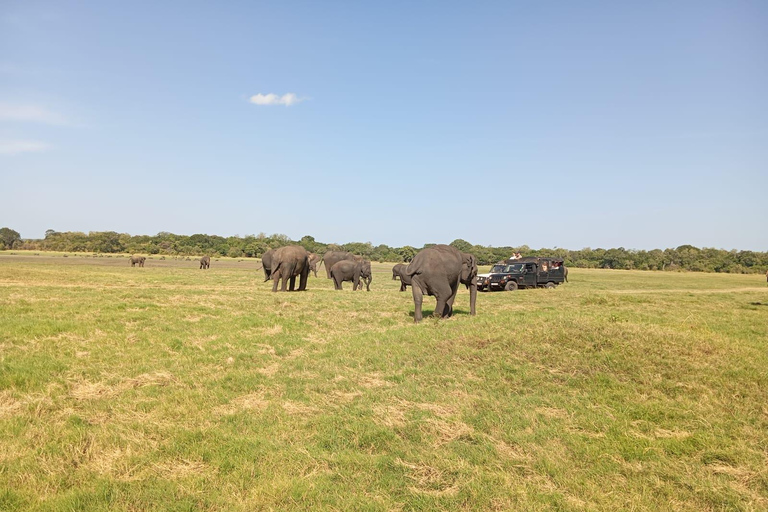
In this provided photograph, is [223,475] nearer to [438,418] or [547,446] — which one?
[438,418]

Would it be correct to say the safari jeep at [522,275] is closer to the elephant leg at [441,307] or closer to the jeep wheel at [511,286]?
the jeep wheel at [511,286]

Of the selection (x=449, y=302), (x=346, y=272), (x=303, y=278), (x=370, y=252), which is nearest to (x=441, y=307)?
(x=449, y=302)

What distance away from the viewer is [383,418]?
248 inches

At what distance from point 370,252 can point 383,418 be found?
115809 millimetres

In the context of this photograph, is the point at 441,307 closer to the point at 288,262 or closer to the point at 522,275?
the point at 288,262

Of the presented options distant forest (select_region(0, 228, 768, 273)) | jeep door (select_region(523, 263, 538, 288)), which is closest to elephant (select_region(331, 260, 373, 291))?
jeep door (select_region(523, 263, 538, 288))

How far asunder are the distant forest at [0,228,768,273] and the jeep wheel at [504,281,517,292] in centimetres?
5837

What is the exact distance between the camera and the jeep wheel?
29172 millimetres

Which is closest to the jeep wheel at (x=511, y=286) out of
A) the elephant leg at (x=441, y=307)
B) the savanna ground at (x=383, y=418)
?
the elephant leg at (x=441, y=307)

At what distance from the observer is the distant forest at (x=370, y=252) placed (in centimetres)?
8688

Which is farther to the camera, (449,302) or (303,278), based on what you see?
(303,278)

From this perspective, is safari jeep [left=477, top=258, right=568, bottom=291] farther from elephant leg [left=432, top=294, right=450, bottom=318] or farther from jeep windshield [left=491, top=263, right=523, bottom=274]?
elephant leg [left=432, top=294, right=450, bottom=318]

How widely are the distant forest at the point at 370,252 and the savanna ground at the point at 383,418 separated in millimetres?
80026

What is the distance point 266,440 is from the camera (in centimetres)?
555
